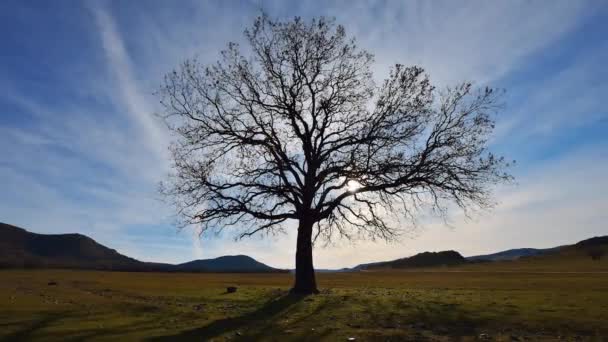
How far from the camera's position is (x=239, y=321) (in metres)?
20.2

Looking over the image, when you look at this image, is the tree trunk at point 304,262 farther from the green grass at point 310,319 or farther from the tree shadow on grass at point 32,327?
the tree shadow on grass at point 32,327

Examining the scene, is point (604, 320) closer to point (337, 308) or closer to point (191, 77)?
point (337, 308)

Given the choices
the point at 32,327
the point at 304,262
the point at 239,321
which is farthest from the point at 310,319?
the point at 304,262

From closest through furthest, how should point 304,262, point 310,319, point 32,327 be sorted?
point 32,327, point 310,319, point 304,262

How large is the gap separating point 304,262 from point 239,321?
11828 millimetres

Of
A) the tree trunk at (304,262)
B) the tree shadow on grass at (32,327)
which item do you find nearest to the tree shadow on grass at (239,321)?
the tree trunk at (304,262)

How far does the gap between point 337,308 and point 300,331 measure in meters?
6.66

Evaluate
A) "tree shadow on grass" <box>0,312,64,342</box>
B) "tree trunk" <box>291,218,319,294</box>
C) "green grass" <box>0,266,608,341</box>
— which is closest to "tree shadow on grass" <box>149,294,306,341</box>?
"green grass" <box>0,266,608,341</box>

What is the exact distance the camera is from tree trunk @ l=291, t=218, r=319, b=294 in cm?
3147

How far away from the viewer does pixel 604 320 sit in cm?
1852

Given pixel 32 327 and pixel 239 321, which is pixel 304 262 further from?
pixel 32 327

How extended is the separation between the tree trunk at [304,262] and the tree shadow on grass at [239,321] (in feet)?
9.22

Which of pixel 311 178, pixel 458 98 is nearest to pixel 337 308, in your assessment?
pixel 311 178

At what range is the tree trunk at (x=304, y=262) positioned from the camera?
31.5 m
